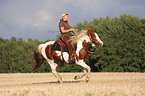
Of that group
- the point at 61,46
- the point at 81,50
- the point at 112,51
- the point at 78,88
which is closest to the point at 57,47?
the point at 61,46

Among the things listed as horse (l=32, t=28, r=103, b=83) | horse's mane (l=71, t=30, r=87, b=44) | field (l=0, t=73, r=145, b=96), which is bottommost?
field (l=0, t=73, r=145, b=96)

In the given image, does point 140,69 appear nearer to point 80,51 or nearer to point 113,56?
point 113,56

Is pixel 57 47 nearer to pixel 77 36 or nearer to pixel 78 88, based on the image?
pixel 77 36

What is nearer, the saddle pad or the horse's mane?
the horse's mane

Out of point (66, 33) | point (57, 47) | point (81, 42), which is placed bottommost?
point (57, 47)

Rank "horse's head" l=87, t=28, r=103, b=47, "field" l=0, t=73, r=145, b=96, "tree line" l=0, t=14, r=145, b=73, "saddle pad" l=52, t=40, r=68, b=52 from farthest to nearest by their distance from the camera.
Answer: "tree line" l=0, t=14, r=145, b=73 → "saddle pad" l=52, t=40, r=68, b=52 → "horse's head" l=87, t=28, r=103, b=47 → "field" l=0, t=73, r=145, b=96

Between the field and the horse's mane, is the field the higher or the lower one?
the lower one

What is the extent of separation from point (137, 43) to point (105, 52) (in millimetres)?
4125

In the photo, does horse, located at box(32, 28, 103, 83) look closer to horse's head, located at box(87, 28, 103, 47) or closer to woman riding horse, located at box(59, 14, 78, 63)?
horse's head, located at box(87, 28, 103, 47)

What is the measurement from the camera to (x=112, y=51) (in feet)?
99.5

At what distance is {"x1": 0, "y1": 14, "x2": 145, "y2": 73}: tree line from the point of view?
3000cm

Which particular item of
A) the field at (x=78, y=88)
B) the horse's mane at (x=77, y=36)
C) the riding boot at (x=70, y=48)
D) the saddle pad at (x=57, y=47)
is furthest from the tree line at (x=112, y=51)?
the riding boot at (x=70, y=48)

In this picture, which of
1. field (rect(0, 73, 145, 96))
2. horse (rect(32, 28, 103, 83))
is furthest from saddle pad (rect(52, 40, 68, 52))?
field (rect(0, 73, 145, 96))

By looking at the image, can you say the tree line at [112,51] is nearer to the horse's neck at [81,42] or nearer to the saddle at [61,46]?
the horse's neck at [81,42]
